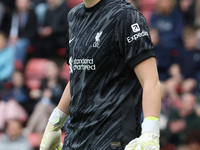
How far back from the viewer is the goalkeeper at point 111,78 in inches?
93.0

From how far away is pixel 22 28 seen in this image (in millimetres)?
9031

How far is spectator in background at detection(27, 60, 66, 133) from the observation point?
7.56 m

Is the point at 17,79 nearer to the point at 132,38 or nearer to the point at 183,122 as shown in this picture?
the point at 183,122

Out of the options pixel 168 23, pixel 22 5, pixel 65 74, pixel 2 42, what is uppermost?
pixel 22 5

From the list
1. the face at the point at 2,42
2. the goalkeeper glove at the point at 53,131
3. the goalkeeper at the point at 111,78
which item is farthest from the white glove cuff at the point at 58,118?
the face at the point at 2,42

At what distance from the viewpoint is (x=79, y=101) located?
263cm

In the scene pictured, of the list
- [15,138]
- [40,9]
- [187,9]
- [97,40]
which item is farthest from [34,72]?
[97,40]

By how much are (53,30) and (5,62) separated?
1.32m

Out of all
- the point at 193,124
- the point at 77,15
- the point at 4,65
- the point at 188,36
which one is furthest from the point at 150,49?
the point at 4,65

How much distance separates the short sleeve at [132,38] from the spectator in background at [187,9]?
5.75 metres

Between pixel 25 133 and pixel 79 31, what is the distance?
533 centimetres

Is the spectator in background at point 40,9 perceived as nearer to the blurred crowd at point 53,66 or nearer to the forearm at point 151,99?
the blurred crowd at point 53,66

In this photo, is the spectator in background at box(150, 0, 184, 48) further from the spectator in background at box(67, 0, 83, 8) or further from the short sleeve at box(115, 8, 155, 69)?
the short sleeve at box(115, 8, 155, 69)

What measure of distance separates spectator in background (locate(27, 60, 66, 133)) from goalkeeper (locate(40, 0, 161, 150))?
4.90m
